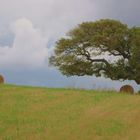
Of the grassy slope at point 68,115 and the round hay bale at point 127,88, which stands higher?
the round hay bale at point 127,88

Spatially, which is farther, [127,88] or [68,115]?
[127,88]

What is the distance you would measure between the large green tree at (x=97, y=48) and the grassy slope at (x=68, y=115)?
16.2 m

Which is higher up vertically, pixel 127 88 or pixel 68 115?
pixel 127 88

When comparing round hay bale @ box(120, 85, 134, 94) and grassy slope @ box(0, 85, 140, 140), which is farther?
round hay bale @ box(120, 85, 134, 94)

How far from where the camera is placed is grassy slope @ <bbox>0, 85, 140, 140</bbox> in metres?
21.2

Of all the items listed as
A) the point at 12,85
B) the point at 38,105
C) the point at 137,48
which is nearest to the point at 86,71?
the point at 137,48

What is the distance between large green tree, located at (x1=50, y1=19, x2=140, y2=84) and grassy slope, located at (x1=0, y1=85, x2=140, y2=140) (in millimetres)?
16181

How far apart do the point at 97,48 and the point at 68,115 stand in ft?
75.1

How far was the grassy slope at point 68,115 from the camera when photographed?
21.2 meters

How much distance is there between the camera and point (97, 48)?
46.1m

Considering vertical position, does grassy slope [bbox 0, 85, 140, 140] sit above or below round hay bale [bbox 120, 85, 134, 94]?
below

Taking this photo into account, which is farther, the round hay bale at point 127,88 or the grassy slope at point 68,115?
the round hay bale at point 127,88

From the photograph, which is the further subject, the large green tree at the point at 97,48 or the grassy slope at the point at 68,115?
the large green tree at the point at 97,48

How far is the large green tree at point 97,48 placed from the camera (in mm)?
44938
